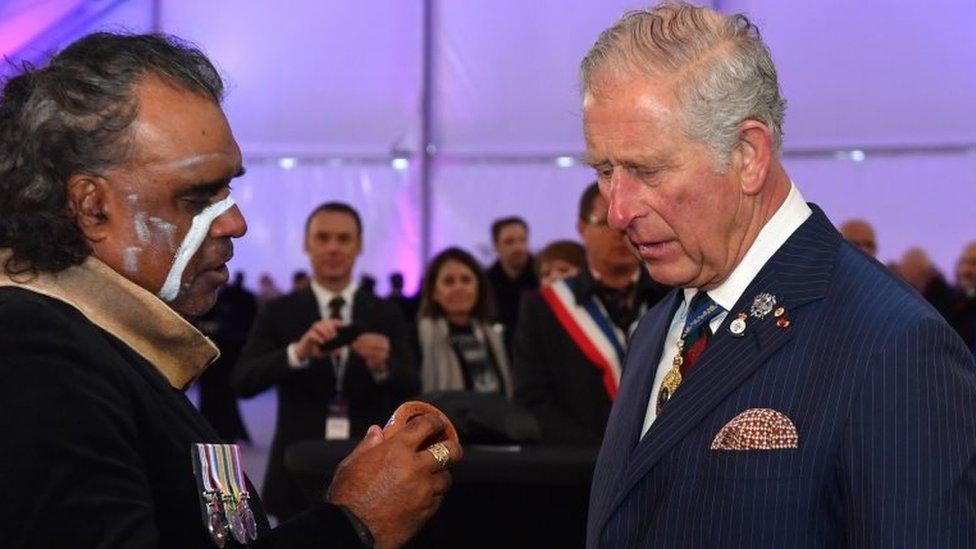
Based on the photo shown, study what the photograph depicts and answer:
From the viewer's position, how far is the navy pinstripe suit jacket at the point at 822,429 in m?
1.80

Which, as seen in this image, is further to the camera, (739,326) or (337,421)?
(337,421)

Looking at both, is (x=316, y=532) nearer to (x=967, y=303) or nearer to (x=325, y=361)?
(x=325, y=361)

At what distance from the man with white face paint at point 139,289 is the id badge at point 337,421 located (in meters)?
3.29

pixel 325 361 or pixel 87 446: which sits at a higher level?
pixel 87 446

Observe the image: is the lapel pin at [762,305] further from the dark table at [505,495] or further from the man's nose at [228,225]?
the dark table at [505,495]

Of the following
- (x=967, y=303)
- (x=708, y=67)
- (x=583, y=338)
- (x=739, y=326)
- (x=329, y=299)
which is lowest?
(x=967, y=303)

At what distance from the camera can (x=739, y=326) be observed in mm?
2053

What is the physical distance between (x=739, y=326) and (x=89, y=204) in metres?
0.95

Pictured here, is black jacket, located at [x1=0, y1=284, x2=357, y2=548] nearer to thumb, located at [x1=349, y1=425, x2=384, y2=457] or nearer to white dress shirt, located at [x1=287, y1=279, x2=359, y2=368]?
thumb, located at [x1=349, y1=425, x2=384, y2=457]

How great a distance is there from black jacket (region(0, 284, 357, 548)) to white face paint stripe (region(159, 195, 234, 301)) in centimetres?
14

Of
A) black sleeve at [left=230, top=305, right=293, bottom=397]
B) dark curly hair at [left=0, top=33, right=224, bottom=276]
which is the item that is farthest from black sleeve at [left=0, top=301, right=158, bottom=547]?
black sleeve at [left=230, top=305, right=293, bottom=397]

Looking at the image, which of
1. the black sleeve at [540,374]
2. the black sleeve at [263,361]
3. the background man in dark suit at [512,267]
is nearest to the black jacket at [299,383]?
the black sleeve at [263,361]

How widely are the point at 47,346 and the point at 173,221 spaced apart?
313mm

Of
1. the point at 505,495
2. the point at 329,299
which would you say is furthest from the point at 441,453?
the point at 329,299
